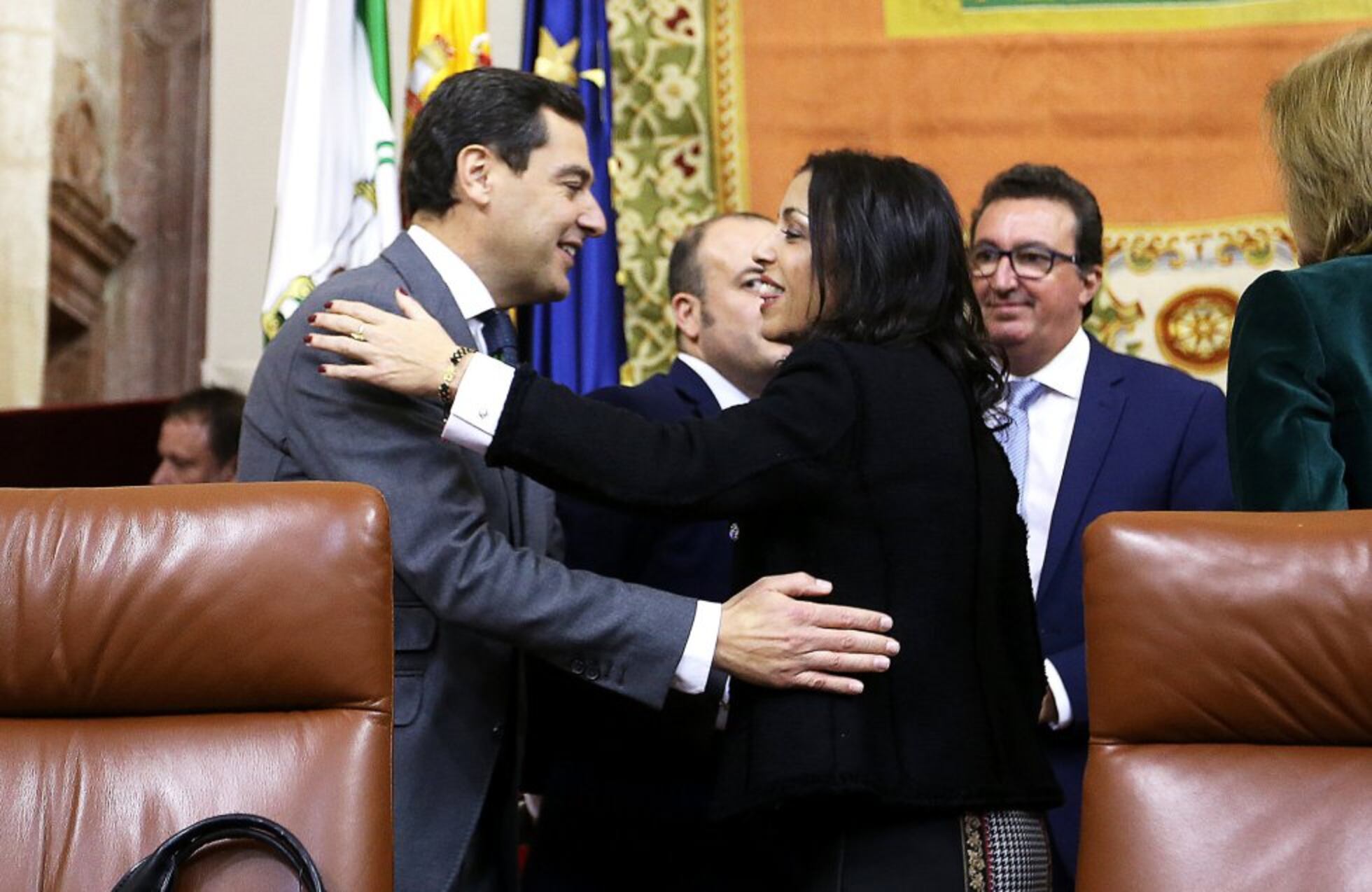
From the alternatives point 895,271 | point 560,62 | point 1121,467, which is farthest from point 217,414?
point 895,271

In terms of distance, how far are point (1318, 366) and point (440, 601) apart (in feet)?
3.49

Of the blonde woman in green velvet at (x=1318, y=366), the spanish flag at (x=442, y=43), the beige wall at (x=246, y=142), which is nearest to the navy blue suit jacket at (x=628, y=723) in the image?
the blonde woman in green velvet at (x=1318, y=366)

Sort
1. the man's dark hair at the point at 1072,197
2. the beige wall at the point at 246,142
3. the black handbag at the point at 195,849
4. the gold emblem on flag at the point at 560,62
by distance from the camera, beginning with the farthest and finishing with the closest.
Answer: the beige wall at the point at 246,142, the gold emblem on flag at the point at 560,62, the man's dark hair at the point at 1072,197, the black handbag at the point at 195,849

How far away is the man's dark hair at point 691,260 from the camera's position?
330 centimetres

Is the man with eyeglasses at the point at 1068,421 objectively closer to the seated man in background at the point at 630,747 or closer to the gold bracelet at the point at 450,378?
the seated man in background at the point at 630,747

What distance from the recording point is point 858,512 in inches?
74.5

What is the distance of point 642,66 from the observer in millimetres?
4121

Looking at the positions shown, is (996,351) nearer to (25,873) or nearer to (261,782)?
(261,782)

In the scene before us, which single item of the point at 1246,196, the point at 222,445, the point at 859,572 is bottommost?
the point at 859,572

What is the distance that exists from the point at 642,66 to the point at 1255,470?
98.9 inches

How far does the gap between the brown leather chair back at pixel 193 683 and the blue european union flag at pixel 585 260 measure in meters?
2.15

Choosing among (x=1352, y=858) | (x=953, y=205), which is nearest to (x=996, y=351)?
(x=953, y=205)

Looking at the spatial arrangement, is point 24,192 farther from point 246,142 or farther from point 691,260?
point 691,260

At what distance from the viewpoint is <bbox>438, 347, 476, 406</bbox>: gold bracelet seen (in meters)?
2.00
